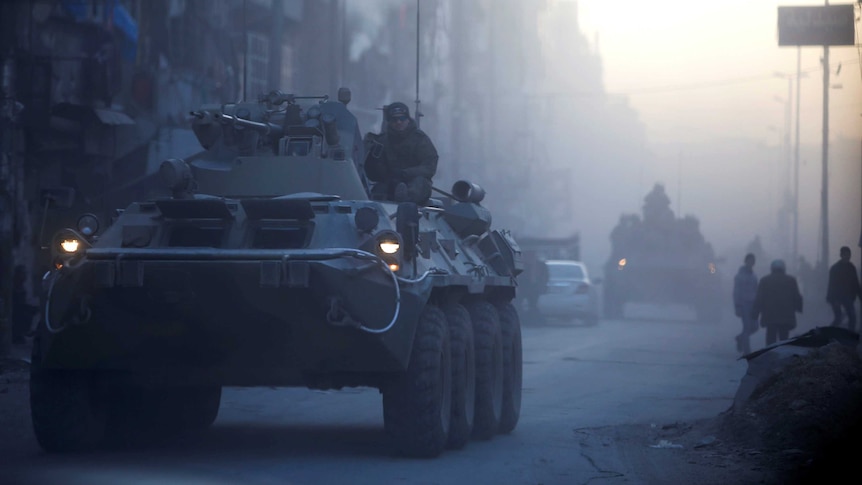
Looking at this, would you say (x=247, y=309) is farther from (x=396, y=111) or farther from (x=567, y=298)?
(x=567, y=298)

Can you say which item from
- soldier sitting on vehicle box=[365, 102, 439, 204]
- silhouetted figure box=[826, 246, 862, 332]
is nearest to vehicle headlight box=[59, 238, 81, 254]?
soldier sitting on vehicle box=[365, 102, 439, 204]

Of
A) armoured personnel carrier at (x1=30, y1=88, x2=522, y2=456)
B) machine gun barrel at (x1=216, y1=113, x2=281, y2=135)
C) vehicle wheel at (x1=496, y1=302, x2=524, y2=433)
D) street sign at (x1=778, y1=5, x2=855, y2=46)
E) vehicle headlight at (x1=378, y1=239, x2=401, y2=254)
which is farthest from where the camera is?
street sign at (x1=778, y1=5, x2=855, y2=46)

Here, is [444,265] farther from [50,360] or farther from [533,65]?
[533,65]

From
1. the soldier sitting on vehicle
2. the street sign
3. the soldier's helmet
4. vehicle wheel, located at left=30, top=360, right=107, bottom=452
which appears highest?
the street sign

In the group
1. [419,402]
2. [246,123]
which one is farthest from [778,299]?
[419,402]

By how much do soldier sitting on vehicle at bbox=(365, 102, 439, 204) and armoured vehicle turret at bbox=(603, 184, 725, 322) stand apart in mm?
23446

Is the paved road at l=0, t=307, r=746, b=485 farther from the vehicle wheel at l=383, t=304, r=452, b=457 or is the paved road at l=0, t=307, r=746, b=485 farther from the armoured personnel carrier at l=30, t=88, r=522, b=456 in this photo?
the armoured personnel carrier at l=30, t=88, r=522, b=456

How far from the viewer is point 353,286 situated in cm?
819

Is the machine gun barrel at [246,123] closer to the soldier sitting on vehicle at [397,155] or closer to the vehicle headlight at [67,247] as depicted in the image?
the soldier sitting on vehicle at [397,155]

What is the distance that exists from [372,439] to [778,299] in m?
9.99

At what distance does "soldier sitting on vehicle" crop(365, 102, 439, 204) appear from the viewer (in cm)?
1084

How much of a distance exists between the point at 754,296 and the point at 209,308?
13.3 meters

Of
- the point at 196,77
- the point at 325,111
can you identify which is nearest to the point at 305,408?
the point at 325,111

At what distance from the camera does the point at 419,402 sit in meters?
8.62
